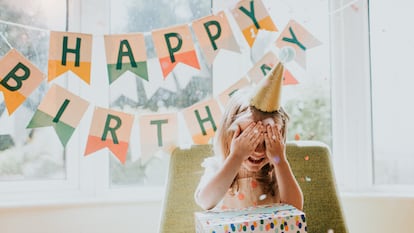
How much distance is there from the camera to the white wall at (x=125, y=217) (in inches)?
59.5

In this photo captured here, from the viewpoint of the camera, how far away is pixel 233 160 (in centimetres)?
124

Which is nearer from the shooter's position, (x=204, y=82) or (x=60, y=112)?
(x=60, y=112)

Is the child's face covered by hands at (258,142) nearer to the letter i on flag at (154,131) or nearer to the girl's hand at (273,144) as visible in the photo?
the girl's hand at (273,144)

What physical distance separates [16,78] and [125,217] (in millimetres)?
651

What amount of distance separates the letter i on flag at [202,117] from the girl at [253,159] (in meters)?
0.21

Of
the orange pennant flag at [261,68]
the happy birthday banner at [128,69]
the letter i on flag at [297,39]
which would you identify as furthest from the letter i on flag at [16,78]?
the letter i on flag at [297,39]

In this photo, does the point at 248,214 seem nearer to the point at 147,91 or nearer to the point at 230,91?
the point at 230,91

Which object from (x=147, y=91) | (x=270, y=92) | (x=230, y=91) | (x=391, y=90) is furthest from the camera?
(x=391, y=90)

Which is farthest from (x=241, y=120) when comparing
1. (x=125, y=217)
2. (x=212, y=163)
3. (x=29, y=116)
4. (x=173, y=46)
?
(x=29, y=116)

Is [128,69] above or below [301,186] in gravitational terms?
above

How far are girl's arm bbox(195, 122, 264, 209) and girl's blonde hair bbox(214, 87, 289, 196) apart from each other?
0.10 feet

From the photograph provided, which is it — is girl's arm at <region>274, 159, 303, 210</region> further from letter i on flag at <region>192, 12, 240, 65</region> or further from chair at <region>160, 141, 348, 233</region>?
letter i on flag at <region>192, 12, 240, 65</region>

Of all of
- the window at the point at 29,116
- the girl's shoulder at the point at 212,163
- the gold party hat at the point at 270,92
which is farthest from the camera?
the window at the point at 29,116

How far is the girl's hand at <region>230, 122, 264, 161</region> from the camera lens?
1.24m
